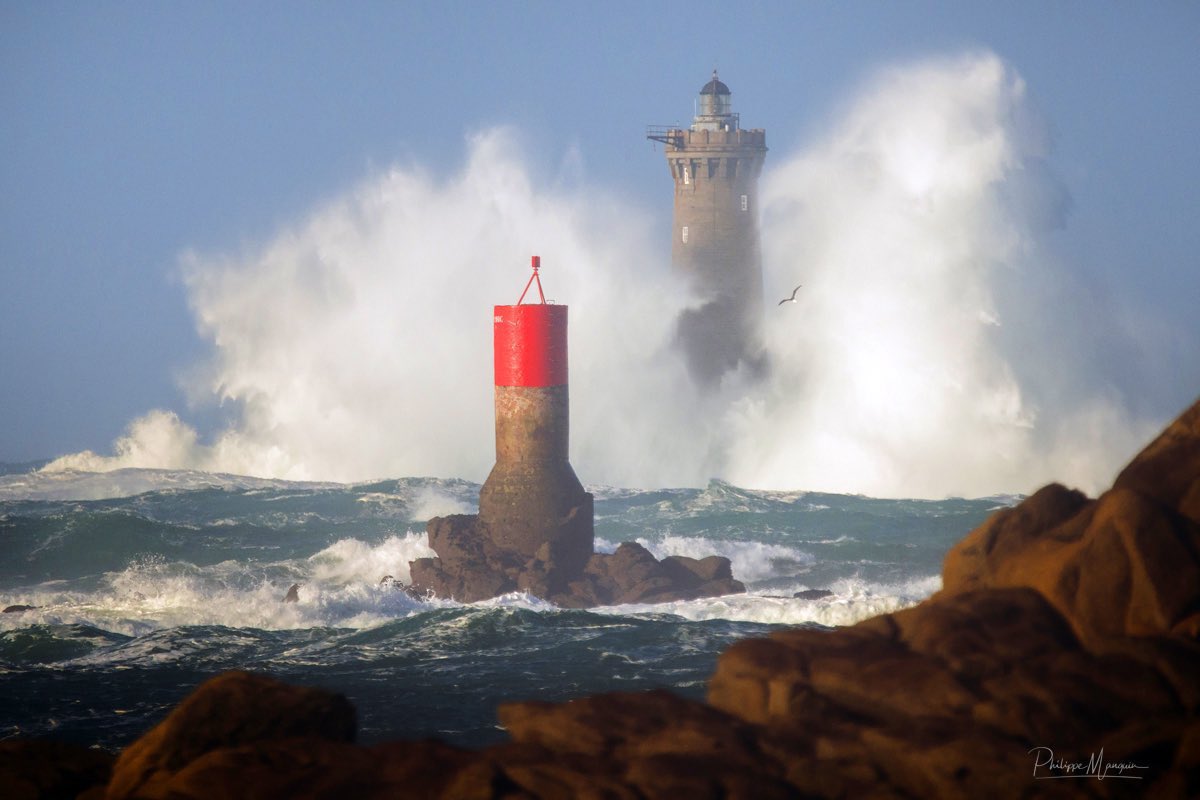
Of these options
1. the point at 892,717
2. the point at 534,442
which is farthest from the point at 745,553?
the point at 892,717

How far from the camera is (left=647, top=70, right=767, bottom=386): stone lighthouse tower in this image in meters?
41.1

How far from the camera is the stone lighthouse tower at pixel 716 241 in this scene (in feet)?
135

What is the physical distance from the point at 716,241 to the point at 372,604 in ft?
79.6

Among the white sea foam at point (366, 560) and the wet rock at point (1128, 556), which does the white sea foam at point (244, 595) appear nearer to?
the white sea foam at point (366, 560)

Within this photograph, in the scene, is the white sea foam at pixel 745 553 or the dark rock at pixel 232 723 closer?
the dark rock at pixel 232 723

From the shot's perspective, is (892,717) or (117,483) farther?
(117,483)

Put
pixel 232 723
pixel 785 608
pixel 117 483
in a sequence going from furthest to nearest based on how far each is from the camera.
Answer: pixel 117 483
pixel 785 608
pixel 232 723

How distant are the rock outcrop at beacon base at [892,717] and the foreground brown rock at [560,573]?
37.2ft

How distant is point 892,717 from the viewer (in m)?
7.10

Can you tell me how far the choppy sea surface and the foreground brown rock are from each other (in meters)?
0.51

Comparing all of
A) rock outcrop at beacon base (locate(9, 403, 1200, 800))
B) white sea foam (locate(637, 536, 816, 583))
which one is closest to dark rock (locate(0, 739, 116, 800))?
rock outcrop at beacon base (locate(9, 403, 1200, 800))
